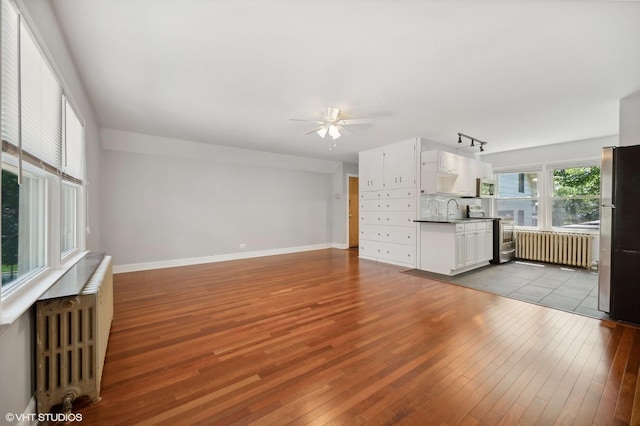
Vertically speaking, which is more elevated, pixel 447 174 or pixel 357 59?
pixel 357 59

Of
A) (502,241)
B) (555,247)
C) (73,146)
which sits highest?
(73,146)

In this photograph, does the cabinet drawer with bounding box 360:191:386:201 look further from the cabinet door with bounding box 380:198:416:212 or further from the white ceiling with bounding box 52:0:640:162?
the white ceiling with bounding box 52:0:640:162

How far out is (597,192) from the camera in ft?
18.1

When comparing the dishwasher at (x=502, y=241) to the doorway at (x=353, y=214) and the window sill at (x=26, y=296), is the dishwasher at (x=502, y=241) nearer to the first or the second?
the doorway at (x=353, y=214)

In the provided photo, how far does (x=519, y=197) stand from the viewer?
6.66 meters

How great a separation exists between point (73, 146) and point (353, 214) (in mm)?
6694

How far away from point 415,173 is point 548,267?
3406 millimetres

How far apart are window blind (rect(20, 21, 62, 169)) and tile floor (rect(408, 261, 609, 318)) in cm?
513

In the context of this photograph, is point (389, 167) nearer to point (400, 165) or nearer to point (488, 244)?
point (400, 165)

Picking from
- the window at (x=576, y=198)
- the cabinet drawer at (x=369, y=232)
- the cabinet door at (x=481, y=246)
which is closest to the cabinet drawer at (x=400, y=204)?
the cabinet drawer at (x=369, y=232)

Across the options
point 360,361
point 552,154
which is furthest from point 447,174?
point 360,361

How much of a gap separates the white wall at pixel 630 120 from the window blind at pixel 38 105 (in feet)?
19.1

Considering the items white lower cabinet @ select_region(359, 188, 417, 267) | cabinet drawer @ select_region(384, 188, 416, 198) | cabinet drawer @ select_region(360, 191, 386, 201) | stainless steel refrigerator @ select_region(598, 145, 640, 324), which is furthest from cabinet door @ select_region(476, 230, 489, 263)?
stainless steel refrigerator @ select_region(598, 145, 640, 324)

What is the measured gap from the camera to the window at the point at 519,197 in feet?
21.1
